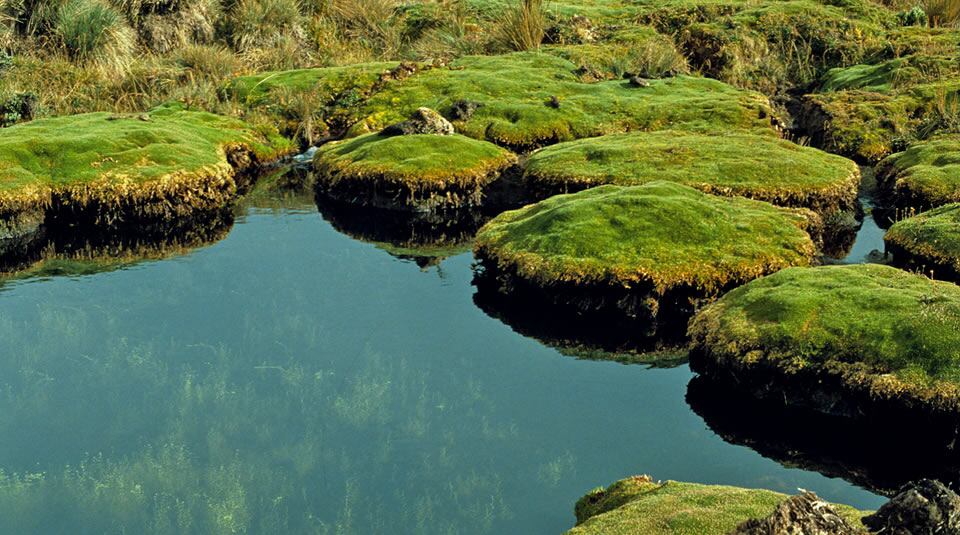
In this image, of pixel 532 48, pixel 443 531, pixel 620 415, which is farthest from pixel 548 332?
pixel 532 48

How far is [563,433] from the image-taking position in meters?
15.8

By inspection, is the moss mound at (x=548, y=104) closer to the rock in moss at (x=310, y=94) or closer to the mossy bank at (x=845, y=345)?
the rock in moss at (x=310, y=94)

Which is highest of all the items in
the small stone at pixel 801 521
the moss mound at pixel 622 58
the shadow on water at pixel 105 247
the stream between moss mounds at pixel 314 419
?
the moss mound at pixel 622 58

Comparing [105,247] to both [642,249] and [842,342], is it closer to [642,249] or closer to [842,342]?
[642,249]

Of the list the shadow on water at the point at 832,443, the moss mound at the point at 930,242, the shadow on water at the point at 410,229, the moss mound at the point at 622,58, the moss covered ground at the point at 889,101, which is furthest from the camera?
the moss mound at the point at 622,58

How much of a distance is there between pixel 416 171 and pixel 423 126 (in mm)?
3622

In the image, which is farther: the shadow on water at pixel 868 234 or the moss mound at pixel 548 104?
the moss mound at pixel 548 104

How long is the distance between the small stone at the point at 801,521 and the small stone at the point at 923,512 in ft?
3.06

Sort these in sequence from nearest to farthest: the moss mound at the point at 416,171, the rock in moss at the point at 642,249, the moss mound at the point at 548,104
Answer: the rock in moss at the point at 642,249 → the moss mound at the point at 416,171 → the moss mound at the point at 548,104

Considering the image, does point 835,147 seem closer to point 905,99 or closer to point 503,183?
point 905,99

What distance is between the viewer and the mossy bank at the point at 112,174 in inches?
1030

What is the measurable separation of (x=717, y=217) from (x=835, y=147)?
12.1 metres

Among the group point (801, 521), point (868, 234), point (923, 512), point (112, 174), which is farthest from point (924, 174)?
point (112, 174)

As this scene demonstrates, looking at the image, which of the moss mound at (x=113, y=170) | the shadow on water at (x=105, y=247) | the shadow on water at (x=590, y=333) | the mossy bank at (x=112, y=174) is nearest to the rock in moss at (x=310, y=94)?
the moss mound at (x=113, y=170)
